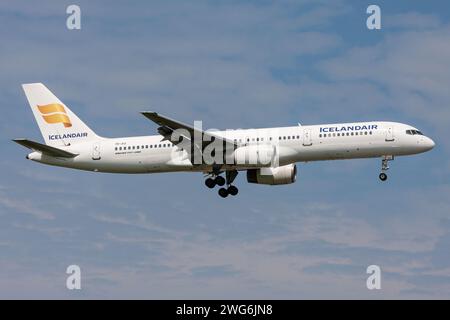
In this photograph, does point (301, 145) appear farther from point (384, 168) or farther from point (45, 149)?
point (45, 149)

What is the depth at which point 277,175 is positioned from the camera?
6644 cm

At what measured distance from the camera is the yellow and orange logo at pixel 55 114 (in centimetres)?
7081

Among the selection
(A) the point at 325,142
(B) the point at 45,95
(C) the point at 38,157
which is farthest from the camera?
(B) the point at 45,95

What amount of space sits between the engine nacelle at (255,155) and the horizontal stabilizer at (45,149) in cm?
1208

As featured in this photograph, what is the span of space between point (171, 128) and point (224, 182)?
22.8 ft

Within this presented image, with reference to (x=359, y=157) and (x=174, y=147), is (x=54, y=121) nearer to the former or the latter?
(x=174, y=147)

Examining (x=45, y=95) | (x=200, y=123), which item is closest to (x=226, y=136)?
(x=200, y=123)

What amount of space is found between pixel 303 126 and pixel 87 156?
15287mm

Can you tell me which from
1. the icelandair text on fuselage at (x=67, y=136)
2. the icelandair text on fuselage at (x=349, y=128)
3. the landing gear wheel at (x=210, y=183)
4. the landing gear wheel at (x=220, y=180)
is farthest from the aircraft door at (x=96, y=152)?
the icelandair text on fuselage at (x=349, y=128)

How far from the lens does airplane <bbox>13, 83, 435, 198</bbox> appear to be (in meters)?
62.2

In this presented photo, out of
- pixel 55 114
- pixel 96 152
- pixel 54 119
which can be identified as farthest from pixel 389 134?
pixel 55 114

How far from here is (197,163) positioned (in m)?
65.1

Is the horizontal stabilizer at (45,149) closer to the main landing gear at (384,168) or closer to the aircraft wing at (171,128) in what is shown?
the aircraft wing at (171,128)

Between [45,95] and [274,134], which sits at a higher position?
[45,95]
